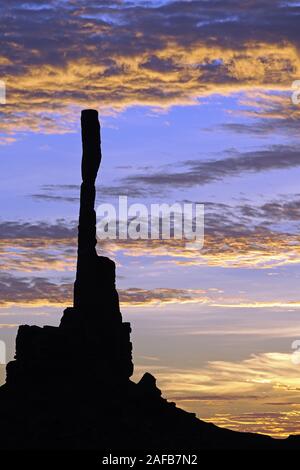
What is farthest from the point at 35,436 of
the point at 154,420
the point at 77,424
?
the point at 154,420

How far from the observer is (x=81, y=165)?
475ft

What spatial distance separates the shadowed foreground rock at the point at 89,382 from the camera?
141m

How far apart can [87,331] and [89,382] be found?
676cm

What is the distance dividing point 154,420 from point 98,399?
7617mm

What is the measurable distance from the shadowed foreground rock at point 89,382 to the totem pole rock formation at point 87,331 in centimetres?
12

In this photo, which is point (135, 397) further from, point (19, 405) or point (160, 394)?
point (19, 405)

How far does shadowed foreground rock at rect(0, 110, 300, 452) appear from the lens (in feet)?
462

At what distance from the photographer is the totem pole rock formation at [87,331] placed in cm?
14300

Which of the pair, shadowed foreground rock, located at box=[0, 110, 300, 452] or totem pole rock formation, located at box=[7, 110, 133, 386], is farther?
totem pole rock formation, located at box=[7, 110, 133, 386]

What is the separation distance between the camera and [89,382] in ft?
479

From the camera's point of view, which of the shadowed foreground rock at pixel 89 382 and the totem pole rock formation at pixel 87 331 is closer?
the shadowed foreground rock at pixel 89 382

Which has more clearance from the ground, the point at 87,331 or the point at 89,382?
the point at 87,331

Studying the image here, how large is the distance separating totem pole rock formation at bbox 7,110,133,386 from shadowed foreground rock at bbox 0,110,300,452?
4.9 inches
